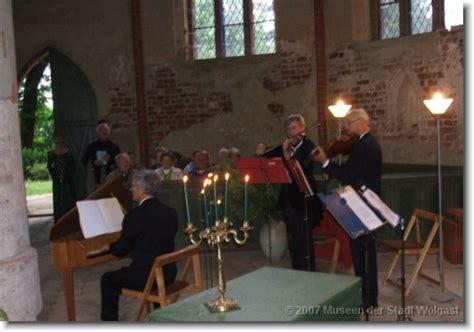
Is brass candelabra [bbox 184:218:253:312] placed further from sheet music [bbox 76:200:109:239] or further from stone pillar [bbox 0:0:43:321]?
stone pillar [bbox 0:0:43:321]

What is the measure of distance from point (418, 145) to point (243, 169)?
4.77 meters

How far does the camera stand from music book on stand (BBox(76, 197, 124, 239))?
16.7 feet

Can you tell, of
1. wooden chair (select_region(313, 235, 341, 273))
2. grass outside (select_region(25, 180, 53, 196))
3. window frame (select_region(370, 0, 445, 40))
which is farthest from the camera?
grass outside (select_region(25, 180, 53, 196))

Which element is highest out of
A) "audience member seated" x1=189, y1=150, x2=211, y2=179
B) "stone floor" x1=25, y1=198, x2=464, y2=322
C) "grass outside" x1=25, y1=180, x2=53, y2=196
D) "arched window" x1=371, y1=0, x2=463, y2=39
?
"arched window" x1=371, y1=0, x2=463, y2=39

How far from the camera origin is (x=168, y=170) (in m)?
8.50

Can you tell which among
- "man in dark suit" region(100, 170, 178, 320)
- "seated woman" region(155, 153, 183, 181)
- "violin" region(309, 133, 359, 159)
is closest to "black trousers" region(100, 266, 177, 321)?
"man in dark suit" region(100, 170, 178, 320)

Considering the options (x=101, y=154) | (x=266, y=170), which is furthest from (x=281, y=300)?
(x=101, y=154)

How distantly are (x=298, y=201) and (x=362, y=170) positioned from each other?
3.66ft

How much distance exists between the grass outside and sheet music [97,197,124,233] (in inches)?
500

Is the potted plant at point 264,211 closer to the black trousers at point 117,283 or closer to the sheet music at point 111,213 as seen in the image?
the sheet music at point 111,213

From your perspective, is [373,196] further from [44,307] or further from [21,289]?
[44,307]

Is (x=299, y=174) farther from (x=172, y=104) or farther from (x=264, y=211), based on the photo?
(x=172, y=104)

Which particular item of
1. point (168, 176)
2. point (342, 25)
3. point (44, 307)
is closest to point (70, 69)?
point (168, 176)

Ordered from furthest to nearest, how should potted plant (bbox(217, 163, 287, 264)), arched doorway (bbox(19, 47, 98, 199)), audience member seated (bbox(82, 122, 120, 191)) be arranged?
arched doorway (bbox(19, 47, 98, 199)), audience member seated (bbox(82, 122, 120, 191)), potted plant (bbox(217, 163, 287, 264))
